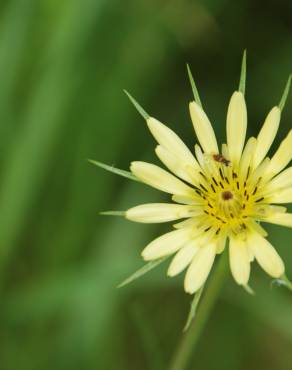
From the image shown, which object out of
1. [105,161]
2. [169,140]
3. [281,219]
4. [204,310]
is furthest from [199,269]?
[105,161]

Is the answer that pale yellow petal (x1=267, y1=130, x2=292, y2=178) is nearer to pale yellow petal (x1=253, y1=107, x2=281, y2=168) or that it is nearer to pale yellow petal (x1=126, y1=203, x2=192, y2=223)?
pale yellow petal (x1=253, y1=107, x2=281, y2=168)

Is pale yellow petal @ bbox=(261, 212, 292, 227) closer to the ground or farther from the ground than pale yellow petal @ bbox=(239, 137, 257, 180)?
closer to the ground

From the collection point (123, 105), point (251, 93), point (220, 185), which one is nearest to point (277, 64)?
point (251, 93)

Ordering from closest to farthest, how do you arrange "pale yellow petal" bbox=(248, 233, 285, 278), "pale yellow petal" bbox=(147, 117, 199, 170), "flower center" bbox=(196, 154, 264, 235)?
"pale yellow petal" bbox=(248, 233, 285, 278)
"pale yellow petal" bbox=(147, 117, 199, 170)
"flower center" bbox=(196, 154, 264, 235)

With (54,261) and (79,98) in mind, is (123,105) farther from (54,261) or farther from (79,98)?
(54,261)

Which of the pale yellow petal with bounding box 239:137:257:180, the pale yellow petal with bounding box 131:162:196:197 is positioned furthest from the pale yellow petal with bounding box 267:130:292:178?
the pale yellow petal with bounding box 131:162:196:197

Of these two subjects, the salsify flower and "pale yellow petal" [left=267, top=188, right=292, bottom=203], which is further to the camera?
"pale yellow petal" [left=267, top=188, right=292, bottom=203]

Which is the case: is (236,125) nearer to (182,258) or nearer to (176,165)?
(176,165)

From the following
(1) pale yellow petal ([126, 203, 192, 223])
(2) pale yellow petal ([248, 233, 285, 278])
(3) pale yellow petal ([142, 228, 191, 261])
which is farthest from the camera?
(1) pale yellow petal ([126, 203, 192, 223])
